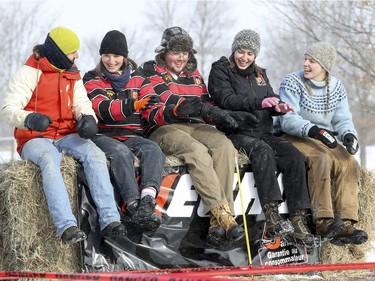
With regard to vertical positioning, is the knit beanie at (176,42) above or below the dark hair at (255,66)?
above

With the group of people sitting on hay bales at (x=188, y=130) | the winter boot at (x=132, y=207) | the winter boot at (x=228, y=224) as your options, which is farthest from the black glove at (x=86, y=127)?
the winter boot at (x=228, y=224)

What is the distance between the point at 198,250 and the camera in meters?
6.33

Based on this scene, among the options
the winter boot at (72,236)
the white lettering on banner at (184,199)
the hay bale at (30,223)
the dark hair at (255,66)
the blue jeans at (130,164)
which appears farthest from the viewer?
the dark hair at (255,66)

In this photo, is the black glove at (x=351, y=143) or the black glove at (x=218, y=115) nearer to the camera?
the black glove at (x=218, y=115)

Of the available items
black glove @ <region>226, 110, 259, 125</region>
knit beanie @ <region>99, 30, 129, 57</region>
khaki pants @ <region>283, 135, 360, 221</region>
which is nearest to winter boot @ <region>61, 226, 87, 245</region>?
knit beanie @ <region>99, 30, 129, 57</region>

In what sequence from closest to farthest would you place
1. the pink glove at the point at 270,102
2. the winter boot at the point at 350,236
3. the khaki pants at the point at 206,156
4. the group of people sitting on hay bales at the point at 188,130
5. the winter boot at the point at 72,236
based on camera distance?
the winter boot at the point at 72,236 → the group of people sitting on hay bales at the point at 188,130 → the khaki pants at the point at 206,156 → the pink glove at the point at 270,102 → the winter boot at the point at 350,236

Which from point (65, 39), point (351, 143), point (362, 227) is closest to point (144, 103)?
point (65, 39)

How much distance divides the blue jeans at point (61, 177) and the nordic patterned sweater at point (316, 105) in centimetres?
204

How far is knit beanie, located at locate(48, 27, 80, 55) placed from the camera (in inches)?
236

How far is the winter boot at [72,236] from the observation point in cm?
540

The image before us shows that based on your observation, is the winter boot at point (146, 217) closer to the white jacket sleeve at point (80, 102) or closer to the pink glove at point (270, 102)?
the white jacket sleeve at point (80, 102)

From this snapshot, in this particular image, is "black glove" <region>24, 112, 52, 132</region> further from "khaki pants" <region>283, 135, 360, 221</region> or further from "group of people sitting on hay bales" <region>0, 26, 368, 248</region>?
"khaki pants" <region>283, 135, 360, 221</region>

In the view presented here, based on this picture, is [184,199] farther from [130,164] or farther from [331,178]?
[331,178]

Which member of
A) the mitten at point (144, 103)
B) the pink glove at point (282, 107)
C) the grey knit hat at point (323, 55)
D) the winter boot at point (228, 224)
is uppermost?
the grey knit hat at point (323, 55)
